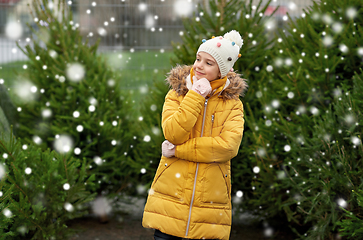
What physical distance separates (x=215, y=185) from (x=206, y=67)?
0.77m

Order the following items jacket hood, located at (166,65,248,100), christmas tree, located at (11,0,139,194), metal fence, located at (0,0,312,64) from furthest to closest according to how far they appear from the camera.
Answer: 1. metal fence, located at (0,0,312,64)
2. christmas tree, located at (11,0,139,194)
3. jacket hood, located at (166,65,248,100)

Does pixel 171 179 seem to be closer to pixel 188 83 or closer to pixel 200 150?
pixel 200 150

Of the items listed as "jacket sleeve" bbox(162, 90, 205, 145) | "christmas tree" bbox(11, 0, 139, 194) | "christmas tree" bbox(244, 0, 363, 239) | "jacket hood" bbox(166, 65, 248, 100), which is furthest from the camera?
"christmas tree" bbox(11, 0, 139, 194)

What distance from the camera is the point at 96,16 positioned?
21.2 feet

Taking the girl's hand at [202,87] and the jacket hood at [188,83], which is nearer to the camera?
the girl's hand at [202,87]

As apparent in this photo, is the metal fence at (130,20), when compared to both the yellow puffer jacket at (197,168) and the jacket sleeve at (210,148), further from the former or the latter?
the jacket sleeve at (210,148)

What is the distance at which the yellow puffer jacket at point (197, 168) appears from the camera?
91.4 inches

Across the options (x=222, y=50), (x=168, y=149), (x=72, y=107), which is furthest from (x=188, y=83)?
(x=72, y=107)

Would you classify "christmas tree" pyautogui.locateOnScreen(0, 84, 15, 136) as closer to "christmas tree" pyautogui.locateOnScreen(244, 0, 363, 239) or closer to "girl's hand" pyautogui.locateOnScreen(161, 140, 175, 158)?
"girl's hand" pyautogui.locateOnScreen(161, 140, 175, 158)

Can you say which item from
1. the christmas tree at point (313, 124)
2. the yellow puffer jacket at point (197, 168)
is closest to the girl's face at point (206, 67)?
the yellow puffer jacket at point (197, 168)

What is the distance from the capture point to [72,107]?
381 centimetres

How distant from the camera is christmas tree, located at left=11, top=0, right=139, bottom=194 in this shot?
12.4 feet

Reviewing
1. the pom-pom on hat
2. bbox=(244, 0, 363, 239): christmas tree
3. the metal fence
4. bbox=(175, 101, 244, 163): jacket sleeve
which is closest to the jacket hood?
the pom-pom on hat

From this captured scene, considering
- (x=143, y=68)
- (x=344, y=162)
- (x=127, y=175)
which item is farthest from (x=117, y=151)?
(x=143, y=68)
